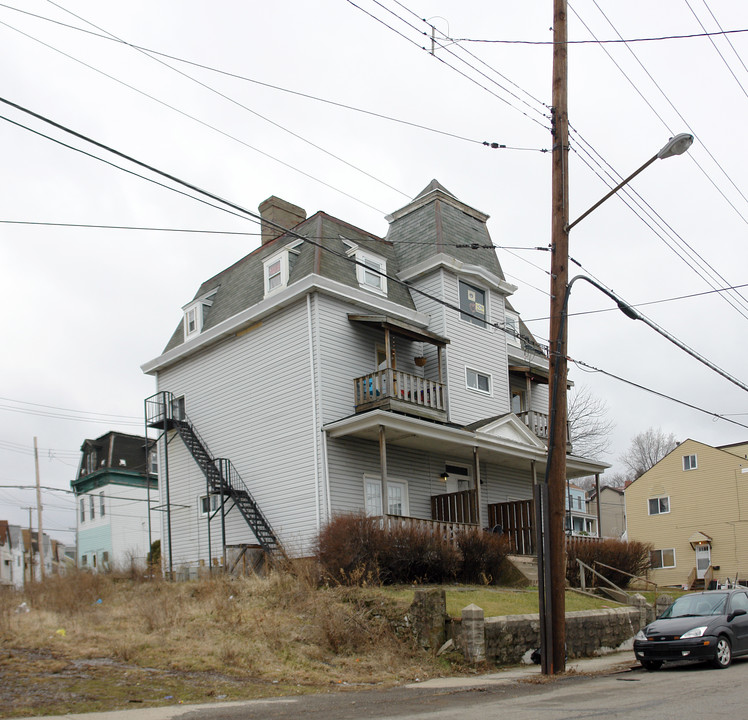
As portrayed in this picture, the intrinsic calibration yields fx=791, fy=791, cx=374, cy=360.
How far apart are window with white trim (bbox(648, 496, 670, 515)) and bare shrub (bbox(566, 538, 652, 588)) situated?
20.4m

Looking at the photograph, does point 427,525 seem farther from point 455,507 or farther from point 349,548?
point 455,507

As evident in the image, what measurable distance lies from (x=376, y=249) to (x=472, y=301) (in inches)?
145

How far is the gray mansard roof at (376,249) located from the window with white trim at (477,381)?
2.93 m

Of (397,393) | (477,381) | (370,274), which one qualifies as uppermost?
(370,274)

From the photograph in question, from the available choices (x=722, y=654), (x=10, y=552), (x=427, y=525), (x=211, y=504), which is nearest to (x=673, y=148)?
(x=722, y=654)

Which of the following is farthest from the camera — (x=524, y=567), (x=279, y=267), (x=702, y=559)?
(x=702, y=559)

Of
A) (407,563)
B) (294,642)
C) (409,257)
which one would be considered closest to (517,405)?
(409,257)

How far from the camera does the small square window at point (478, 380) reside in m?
26.0

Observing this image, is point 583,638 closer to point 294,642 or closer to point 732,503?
point 294,642

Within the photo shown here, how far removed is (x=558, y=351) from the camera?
13758mm

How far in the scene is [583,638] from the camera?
15.9 metres

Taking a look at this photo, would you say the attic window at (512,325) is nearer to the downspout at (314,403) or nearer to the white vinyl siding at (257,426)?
the downspout at (314,403)

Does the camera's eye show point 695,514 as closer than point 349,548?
No

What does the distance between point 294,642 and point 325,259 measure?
12.6 metres
